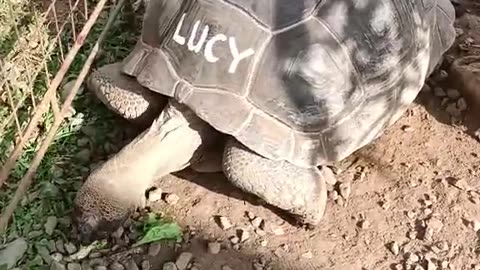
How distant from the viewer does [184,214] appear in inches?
136

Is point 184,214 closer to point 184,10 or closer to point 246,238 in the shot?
point 246,238

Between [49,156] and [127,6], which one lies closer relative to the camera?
[49,156]

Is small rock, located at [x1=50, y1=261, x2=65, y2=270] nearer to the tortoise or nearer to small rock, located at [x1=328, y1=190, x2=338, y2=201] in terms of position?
the tortoise

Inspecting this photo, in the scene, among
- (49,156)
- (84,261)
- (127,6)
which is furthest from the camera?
(127,6)

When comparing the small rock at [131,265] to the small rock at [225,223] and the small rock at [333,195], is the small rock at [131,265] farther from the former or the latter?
the small rock at [333,195]

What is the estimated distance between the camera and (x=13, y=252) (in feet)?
10.8

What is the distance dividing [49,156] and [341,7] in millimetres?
1231

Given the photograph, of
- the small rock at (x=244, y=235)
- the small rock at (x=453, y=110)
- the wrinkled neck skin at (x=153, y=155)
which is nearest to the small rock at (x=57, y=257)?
the wrinkled neck skin at (x=153, y=155)

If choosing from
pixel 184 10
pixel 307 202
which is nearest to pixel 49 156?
pixel 184 10

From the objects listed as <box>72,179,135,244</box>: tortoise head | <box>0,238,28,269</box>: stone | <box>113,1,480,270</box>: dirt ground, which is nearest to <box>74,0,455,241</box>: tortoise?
<box>72,179,135,244</box>: tortoise head

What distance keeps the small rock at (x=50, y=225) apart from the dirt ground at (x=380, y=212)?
0.38 m

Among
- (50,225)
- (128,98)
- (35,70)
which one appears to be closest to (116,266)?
(50,225)

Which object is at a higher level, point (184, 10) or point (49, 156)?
point (184, 10)

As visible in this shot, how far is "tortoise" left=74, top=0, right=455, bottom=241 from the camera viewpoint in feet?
10.8
